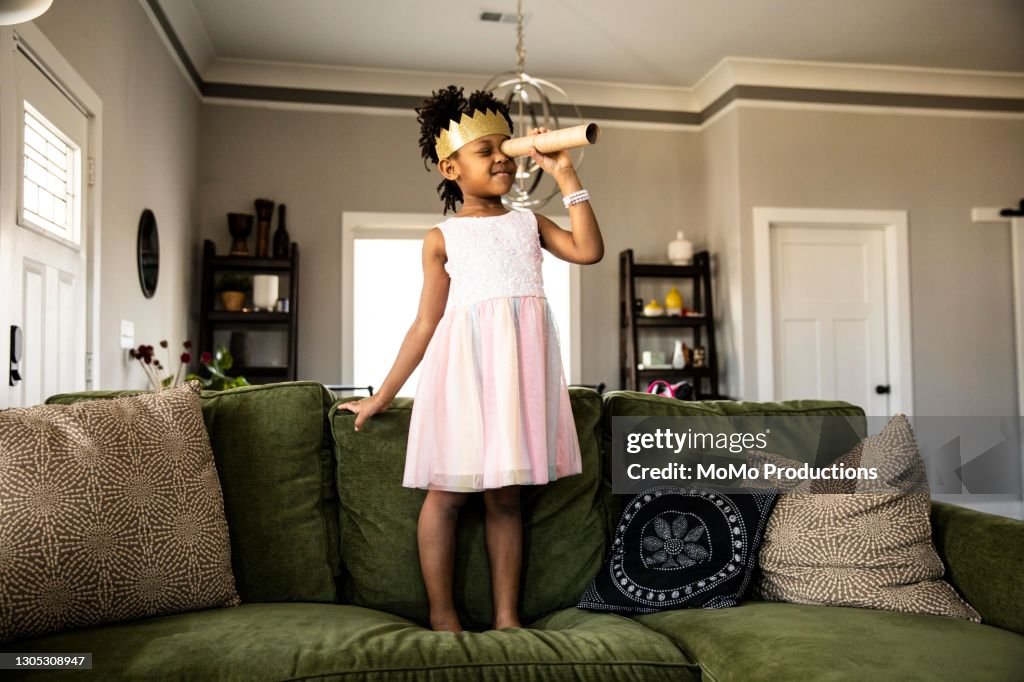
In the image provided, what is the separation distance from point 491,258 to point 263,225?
3.61 meters

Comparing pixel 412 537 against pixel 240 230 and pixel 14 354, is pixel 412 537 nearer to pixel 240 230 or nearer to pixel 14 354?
pixel 14 354

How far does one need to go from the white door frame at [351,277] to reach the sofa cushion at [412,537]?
3.46 metres

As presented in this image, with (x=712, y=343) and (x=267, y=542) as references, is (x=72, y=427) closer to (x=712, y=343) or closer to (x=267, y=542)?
(x=267, y=542)

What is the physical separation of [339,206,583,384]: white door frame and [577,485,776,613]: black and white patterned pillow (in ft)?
11.8

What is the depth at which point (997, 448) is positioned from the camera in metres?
5.52

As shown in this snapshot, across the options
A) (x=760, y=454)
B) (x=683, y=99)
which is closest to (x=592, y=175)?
(x=683, y=99)

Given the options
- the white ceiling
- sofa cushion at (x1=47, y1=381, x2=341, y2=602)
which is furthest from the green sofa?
the white ceiling

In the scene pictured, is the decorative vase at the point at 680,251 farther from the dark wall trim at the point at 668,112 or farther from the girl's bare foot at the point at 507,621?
the girl's bare foot at the point at 507,621

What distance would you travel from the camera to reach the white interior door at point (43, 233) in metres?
2.52

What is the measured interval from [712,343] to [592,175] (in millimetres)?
1332

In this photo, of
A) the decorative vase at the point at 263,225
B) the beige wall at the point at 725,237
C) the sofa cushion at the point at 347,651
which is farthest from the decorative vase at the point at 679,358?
the sofa cushion at the point at 347,651

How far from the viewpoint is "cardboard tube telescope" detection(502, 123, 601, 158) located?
161 cm

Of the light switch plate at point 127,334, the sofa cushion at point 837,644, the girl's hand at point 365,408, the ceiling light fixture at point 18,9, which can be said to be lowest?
the sofa cushion at point 837,644

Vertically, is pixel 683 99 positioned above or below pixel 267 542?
above
